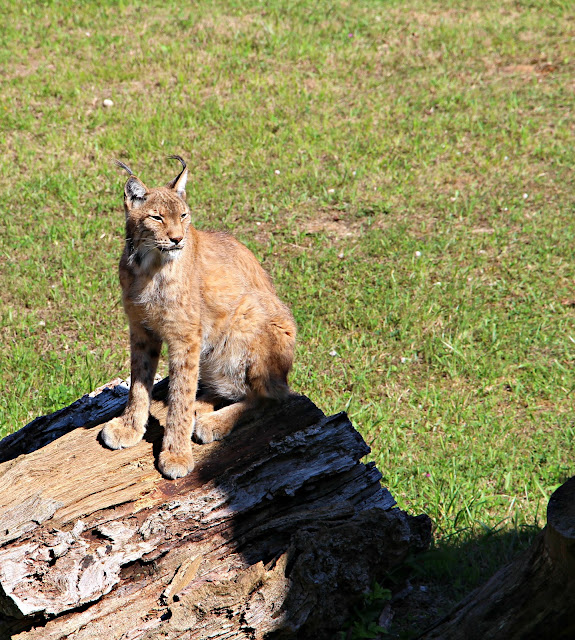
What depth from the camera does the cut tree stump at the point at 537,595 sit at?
2705 millimetres

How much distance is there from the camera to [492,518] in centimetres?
474

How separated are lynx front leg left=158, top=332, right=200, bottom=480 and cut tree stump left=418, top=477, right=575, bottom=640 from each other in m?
1.71

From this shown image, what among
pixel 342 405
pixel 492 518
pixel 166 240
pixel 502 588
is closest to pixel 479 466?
pixel 492 518

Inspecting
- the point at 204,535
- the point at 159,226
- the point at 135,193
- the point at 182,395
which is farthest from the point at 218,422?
the point at 135,193

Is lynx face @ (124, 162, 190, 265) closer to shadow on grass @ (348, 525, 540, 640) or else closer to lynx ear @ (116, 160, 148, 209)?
lynx ear @ (116, 160, 148, 209)

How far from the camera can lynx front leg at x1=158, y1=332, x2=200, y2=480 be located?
4.04 metres

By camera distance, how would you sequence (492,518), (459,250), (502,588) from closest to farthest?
(502,588)
(492,518)
(459,250)

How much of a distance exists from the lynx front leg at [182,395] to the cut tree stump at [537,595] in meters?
1.71

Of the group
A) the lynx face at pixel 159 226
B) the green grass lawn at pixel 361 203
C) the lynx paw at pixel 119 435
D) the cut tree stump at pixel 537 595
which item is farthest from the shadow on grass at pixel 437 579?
the lynx face at pixel 159 226

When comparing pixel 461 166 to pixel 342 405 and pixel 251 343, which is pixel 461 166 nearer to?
pixel 342 405

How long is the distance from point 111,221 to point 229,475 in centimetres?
466

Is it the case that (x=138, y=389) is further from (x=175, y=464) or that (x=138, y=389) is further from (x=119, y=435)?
(x=175, y=464)

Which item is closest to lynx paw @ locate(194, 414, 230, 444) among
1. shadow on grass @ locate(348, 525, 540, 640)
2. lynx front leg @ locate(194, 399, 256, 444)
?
lynx front leg @ locate(194, 399, 256, 444)

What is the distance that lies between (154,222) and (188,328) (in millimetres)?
606
